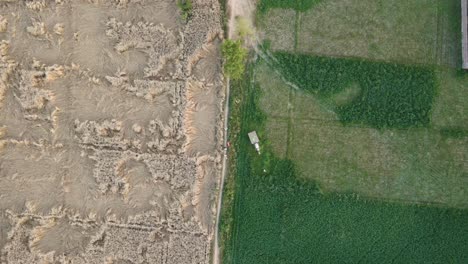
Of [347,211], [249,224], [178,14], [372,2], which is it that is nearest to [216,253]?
[249,224]

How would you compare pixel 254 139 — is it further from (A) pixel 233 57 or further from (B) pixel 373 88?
(B) pixel 373 88

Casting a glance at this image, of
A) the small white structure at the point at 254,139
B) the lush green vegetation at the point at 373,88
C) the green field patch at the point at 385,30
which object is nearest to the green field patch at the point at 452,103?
the lush green vegetation at the point at 373,88

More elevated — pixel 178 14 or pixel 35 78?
pixel 178 14

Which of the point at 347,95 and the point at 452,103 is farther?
the point at 347,95

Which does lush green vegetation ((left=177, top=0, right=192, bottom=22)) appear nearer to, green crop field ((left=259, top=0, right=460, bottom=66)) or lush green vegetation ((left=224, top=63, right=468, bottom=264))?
green crop field ((left=259, top=0, right=460, bottom=66))

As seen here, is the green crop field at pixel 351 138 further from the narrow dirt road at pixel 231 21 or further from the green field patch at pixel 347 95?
the narrow dirt road at pixel 231 21

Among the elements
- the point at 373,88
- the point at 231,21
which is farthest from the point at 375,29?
the point at 231,21

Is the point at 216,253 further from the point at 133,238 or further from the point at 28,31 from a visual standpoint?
the point at 28,31
